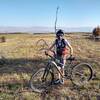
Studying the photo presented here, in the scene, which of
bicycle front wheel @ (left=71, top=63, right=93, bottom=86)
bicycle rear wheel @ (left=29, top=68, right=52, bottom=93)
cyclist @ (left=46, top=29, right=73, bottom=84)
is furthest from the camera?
bicycle front wheel @ (left=71, top=63, right=93, bottom=86)

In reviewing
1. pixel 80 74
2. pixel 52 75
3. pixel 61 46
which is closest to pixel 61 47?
pixel 61 46

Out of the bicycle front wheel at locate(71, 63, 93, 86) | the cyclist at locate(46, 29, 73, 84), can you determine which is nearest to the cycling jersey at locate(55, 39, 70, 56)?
the cyclist at locate(46, 29, 73, 84)

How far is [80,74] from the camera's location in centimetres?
827

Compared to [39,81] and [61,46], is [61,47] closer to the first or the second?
[61,46]

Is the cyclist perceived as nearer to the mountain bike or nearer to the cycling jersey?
the cycling jersey

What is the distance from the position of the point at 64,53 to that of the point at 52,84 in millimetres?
1047

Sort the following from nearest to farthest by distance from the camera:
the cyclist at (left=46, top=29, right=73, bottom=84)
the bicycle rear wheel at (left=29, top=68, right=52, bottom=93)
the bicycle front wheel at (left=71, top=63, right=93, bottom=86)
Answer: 1. the bicycle rear wheel at (left=29, top=68, right=52, bottom=93)
2. the cyclist at (left=46, top=29, right=73, bottom=84)
3. the bicycle front wheel at (left=71, top=63, right=93, bottom=86)

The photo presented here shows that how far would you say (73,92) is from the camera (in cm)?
761

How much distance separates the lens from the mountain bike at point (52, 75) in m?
7.54

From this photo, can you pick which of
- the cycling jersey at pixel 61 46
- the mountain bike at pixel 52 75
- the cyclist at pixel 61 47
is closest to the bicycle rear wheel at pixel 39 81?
the mountain bike at pixel 52 75

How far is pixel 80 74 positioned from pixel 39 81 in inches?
55.9

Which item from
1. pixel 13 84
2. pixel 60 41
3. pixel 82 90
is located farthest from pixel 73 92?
pixel 13 84

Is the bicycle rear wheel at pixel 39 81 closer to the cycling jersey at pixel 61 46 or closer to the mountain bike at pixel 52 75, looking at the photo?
the mountain bike at pixel 52 75

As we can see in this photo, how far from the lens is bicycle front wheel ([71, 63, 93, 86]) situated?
319 inches
